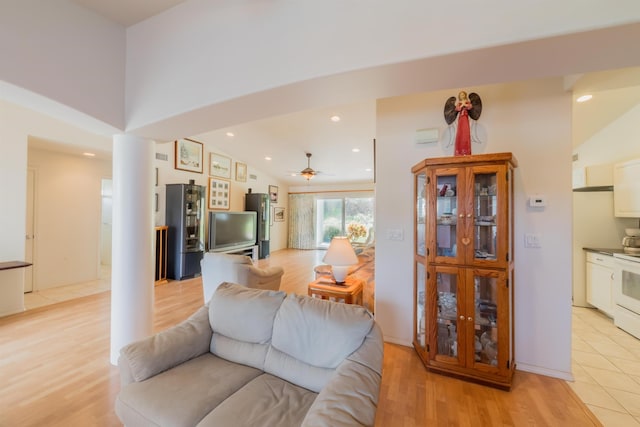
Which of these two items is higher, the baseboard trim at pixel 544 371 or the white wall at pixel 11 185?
the white wall at pixel 11 185

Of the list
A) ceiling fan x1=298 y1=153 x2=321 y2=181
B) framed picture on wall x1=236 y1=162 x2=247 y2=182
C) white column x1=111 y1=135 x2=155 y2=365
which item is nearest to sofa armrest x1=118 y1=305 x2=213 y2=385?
white column x1=111 y1=135 x2=155 y2=365

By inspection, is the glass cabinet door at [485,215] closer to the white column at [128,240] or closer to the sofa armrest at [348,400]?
the sofa armrest at [348,400]

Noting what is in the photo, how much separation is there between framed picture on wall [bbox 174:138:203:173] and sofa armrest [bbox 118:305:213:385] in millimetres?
4864

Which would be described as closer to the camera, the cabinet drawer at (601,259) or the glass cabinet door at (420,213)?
the glass cabinet door at (420,213)

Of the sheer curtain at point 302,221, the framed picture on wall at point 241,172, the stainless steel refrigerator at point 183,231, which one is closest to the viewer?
the stainless steel refrigerator at point 183,231

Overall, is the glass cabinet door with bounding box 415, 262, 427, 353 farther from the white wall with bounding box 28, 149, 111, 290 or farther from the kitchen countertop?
the white wall with bounding box 28, 149, 111, 290

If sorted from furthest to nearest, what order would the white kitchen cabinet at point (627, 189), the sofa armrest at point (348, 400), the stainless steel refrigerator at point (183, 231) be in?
the stainless steel refrigerator at point (183, 231) → the white kitchen cabinet at point (627, 189) → the sofa armrest at point (348, 400)

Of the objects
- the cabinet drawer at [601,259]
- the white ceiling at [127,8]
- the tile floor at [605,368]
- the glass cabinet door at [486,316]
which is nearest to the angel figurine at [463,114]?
the glass cabinet door at [486,316]

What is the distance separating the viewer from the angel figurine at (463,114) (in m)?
2.18

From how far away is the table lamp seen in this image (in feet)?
8.82

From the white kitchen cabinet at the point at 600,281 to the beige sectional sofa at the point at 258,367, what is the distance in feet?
12.2

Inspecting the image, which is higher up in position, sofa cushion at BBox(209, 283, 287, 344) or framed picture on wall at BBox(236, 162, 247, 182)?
framed picture on wall at BBox(236, 162, 247, 182)

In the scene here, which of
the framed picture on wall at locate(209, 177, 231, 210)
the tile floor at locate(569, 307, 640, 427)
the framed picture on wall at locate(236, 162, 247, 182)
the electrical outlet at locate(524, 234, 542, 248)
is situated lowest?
the tile floor at locate(569, 307, 640, 427)

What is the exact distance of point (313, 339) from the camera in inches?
57.5
